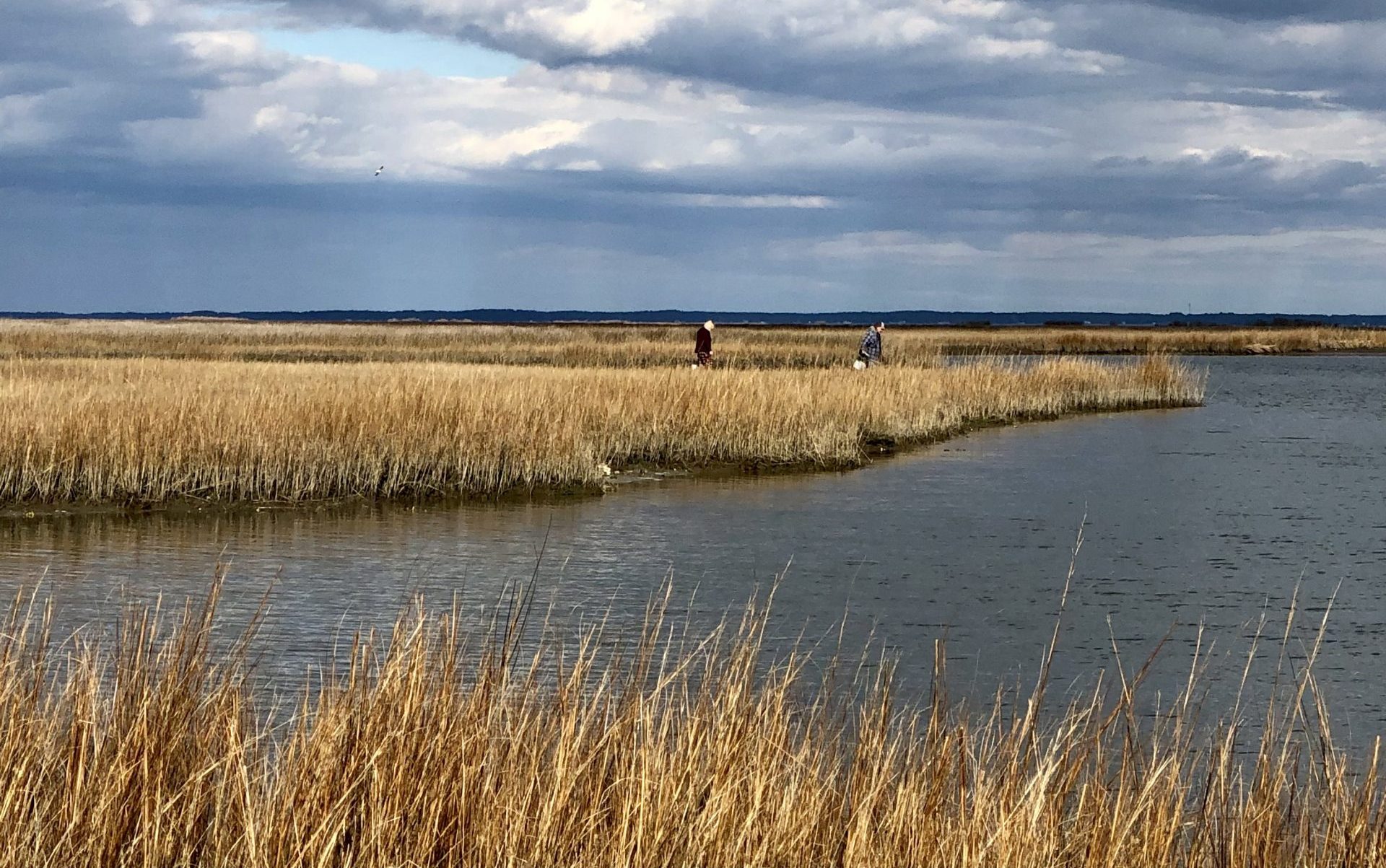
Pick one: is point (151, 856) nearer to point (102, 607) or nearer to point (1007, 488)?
point (102, 607)

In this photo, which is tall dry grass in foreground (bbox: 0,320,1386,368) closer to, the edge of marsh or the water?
the edge of marsh

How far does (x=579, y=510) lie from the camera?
16.1 m

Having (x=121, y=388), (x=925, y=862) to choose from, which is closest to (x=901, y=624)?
(x=925, y=862)

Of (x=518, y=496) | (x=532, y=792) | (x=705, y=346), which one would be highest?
(x=705, y=346)

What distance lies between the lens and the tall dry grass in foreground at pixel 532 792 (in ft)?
14.0

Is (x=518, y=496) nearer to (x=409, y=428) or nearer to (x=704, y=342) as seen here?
(x=409, y=428)

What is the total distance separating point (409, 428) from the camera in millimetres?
16750

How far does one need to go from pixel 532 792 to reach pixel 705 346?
→ 22141mm

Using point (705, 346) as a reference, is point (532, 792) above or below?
below

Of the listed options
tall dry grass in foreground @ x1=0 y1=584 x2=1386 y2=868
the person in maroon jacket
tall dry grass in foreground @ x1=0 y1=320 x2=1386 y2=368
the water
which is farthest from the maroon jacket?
tall dry grass in foreground @ x1=0 y1=584 x2=1386 y2=868

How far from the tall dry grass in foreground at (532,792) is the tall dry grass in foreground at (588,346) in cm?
2683

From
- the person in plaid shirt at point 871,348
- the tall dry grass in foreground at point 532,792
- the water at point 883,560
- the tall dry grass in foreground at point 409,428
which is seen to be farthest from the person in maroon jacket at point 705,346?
the tall dry grass in foreground at point 532,792

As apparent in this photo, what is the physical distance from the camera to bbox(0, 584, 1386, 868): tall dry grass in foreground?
4.26 m

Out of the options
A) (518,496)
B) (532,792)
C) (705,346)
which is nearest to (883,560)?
(518,496)
